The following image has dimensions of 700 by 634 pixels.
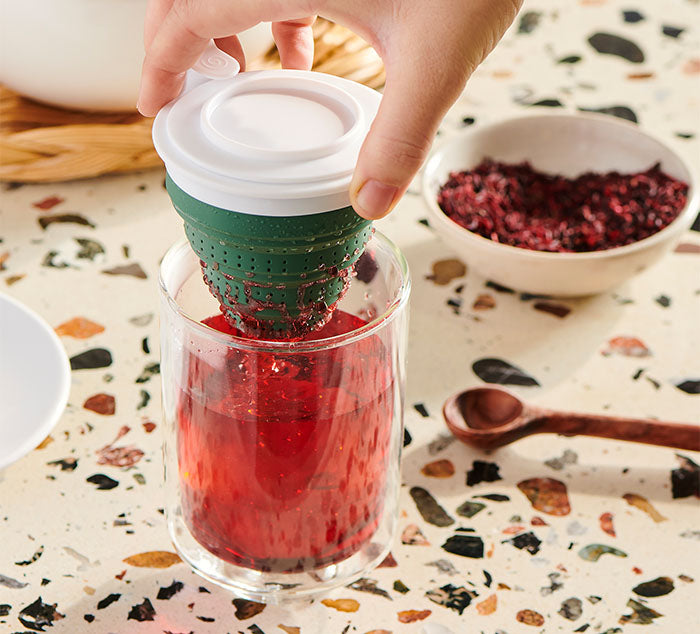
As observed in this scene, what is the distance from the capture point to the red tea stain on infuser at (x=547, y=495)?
2.34ft

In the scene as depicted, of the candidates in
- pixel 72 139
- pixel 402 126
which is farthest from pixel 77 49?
pixel 402 126

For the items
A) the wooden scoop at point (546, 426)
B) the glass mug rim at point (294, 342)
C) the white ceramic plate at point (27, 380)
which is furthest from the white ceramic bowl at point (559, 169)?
the white ceramic plate at point (27, 380)

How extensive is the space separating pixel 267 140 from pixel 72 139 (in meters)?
0.51

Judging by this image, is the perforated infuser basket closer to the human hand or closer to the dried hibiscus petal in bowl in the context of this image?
the human hand

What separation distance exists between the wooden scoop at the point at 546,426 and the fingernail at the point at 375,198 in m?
0.30

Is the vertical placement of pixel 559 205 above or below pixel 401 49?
below

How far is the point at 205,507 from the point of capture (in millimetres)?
629

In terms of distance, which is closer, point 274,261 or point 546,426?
point 274,261

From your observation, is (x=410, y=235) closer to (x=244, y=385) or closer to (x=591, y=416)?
(x=591, y=416)

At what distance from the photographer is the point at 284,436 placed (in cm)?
57

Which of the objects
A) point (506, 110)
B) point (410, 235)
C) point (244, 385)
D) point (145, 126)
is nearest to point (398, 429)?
point (244, 385)

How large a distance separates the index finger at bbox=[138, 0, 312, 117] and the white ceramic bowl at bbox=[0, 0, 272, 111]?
1.34 feet

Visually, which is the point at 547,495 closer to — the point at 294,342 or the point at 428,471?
the point at 428,471

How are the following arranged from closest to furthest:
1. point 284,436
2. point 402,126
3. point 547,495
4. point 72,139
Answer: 1. point 402,126
2. point 284,436
3. point 547,495
4. point 72,139
